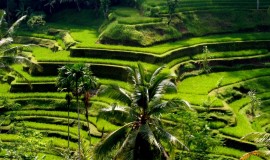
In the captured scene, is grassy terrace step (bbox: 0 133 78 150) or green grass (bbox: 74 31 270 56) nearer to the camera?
grassy terrace step (bbox: 0 133 78 150)

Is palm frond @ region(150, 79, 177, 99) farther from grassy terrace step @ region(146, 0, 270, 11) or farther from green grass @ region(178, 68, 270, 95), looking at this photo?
grassy terrace step @ region(146, 0, 270, 11)

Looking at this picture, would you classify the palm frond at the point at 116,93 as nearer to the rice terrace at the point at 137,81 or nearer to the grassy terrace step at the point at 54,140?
the rice terrace at the point at 137,81

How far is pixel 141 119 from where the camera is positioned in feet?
57.1

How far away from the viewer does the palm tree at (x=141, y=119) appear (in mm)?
16453

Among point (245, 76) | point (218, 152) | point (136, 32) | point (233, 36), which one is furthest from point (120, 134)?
point (233, 36)

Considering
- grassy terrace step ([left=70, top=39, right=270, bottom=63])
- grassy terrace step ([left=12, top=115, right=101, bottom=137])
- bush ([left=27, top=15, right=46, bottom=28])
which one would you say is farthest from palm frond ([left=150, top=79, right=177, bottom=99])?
bush ([left=27, top=15, right=46, bottom=28])

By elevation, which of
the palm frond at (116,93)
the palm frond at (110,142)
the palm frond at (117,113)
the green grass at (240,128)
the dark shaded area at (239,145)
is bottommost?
the dark shaded area at (239,145)

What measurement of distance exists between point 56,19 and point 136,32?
79.0 ft

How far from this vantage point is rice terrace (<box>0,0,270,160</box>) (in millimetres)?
17641

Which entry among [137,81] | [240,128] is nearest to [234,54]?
[240,128]

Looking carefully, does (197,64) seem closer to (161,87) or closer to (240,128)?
(240,128)

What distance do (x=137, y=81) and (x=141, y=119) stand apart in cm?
164

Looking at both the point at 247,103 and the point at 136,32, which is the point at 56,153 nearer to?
the point at 247,103

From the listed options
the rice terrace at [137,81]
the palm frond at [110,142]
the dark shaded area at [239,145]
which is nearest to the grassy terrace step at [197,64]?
the rice terrace at [137,81]
